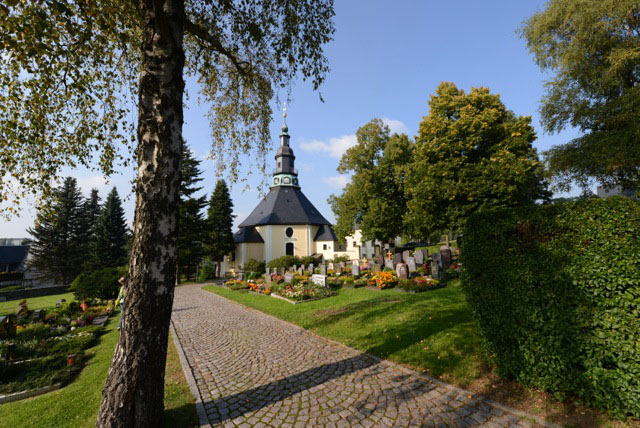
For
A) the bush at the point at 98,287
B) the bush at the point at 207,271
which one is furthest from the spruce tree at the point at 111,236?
the bush at the point at 98,287

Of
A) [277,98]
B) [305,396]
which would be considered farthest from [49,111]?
[305,396]

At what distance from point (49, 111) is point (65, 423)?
15.4ft

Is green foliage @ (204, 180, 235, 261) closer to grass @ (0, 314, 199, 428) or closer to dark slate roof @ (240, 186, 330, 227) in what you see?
dark slate roof @ (240, 186, 330, 227)

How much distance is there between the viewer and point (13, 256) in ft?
130

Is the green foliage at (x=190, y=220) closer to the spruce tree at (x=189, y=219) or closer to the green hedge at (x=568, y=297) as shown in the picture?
the spruce tree at (x=189, y=219)

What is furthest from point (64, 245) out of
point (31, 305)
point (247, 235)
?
point (247, 235)

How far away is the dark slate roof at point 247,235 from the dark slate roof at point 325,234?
7596 millimetres

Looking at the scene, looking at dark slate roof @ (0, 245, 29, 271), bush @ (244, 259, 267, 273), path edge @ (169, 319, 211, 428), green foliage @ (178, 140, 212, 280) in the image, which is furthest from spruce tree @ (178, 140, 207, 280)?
dark slate roof @ (0, 245, 29, 271)

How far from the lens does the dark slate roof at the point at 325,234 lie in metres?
34.8

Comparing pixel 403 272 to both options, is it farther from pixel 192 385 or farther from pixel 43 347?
pixel 43 347

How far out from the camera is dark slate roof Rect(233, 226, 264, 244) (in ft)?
104

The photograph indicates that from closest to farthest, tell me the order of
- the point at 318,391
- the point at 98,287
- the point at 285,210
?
the point at 318,391, the point at 98,287, the point at 285,210

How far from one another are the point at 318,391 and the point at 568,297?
3527 millimetres

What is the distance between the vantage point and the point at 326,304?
33.9ft
